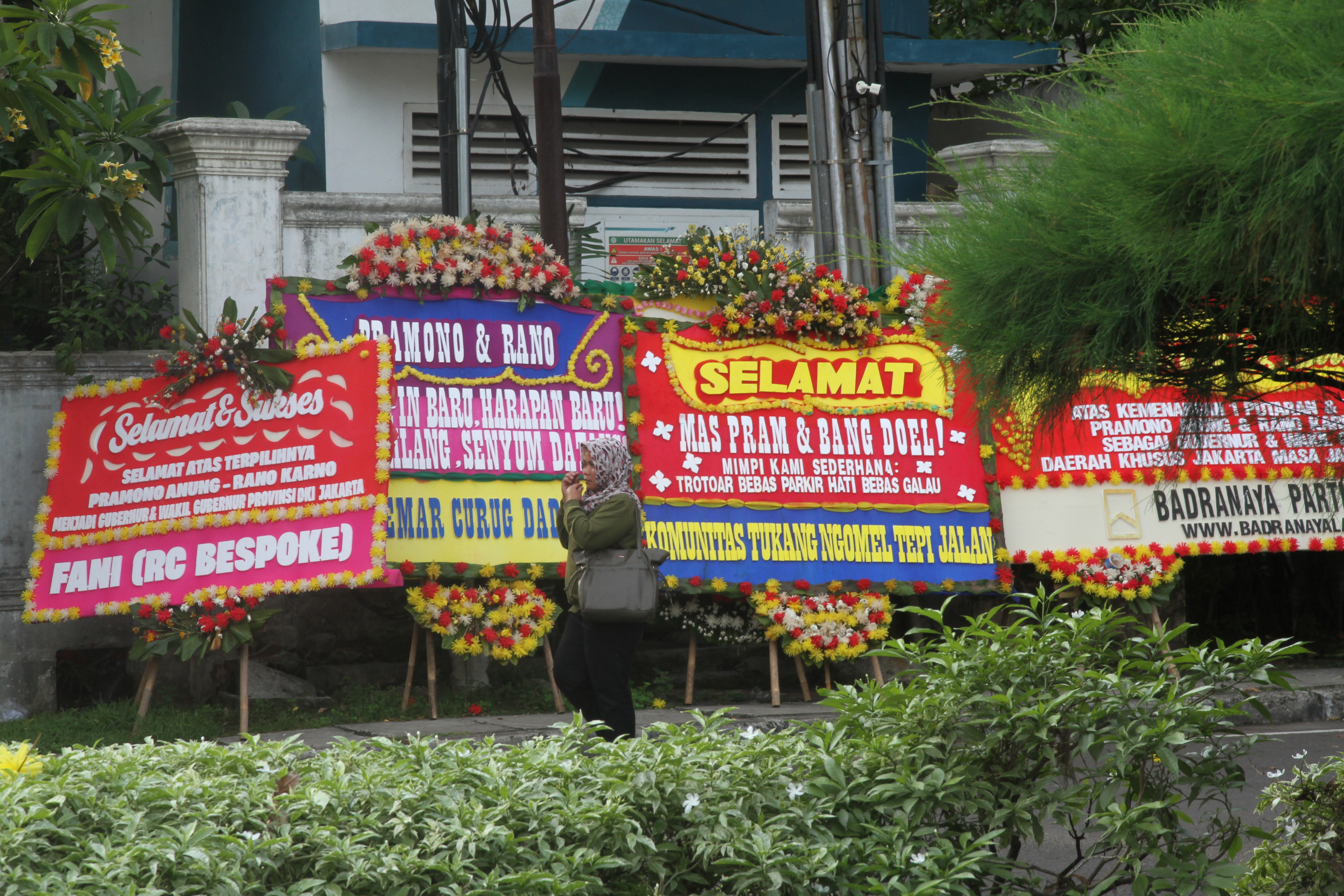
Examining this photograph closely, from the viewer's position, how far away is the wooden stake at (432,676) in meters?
8.38

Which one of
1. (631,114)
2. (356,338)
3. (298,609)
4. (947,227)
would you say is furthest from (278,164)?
(947,227)

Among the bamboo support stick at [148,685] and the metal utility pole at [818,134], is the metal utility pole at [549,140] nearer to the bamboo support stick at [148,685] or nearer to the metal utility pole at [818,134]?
the metal utility pole at [818,134]

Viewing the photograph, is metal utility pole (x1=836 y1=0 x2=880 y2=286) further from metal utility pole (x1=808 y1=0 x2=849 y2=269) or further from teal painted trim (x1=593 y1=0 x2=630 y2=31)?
teal painted trim (x1=593 y1=0 x2=630 y2=31)

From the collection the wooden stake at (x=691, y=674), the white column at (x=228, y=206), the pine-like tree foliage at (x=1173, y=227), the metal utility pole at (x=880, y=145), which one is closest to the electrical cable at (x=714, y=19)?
the metal utility pole at (x=880, y=145)

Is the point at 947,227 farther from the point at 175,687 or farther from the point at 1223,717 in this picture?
the point at 175,687

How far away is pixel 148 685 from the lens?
8.10 meters

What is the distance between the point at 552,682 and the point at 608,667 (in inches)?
108

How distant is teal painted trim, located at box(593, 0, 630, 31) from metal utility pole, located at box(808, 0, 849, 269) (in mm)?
3568

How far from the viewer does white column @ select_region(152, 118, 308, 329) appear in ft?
30.8

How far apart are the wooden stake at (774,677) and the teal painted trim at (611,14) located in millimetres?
7279

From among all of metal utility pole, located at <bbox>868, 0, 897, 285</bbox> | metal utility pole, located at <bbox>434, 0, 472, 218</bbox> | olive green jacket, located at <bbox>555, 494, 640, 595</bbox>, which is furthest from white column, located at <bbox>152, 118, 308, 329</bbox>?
metal utility pole, located at <bbox>868, 0, 897, 285</bbox>

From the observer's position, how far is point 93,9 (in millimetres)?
7348

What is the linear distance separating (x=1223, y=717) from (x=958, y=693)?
2.46 feet

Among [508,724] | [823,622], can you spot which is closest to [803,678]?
[823,622]
